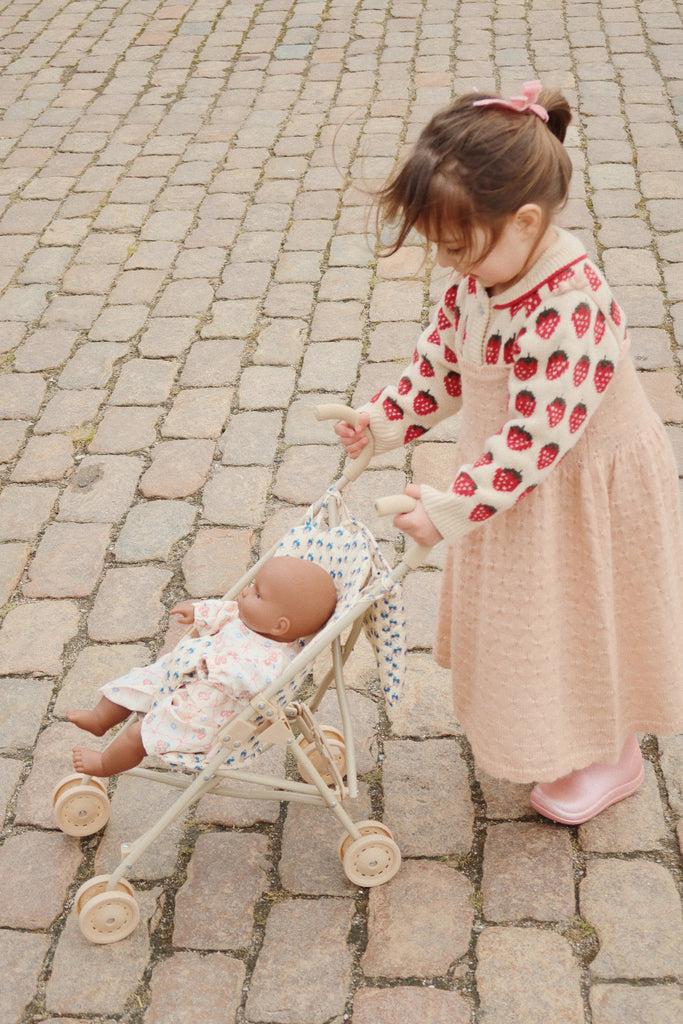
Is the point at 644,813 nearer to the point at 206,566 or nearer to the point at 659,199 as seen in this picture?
the point at 206,566

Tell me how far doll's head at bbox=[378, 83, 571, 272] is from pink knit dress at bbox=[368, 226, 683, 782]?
127 mm

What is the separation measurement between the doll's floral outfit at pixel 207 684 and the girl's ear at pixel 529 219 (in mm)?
989

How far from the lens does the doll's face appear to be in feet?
7.55

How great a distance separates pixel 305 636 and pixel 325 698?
677 millimetres

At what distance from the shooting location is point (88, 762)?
244 centimetres

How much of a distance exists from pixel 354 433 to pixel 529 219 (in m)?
0.69

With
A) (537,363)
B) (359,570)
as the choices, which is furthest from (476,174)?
(359,570)

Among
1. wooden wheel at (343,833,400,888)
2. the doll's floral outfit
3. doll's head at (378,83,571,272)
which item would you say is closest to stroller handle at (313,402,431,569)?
the doll's floral outfit

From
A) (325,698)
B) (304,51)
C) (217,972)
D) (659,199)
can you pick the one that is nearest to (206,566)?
→ (325,698)

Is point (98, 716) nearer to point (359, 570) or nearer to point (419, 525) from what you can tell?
point (359, 570)

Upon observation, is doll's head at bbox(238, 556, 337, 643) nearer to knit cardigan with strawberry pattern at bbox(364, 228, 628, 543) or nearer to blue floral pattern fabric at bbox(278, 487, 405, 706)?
blue floral pattern fabric at bbox(278, 487, 405, 706)

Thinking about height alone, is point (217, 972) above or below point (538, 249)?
below

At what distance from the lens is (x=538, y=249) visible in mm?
2002

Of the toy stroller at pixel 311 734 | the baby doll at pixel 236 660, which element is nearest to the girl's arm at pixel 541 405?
the toy stroller at pixel 311 734
